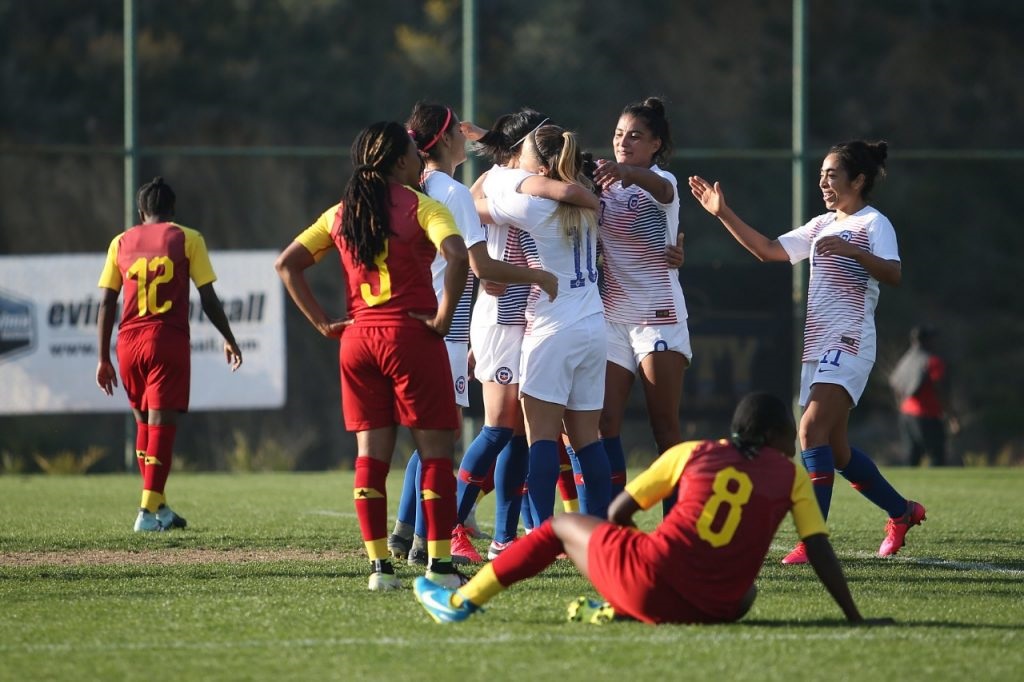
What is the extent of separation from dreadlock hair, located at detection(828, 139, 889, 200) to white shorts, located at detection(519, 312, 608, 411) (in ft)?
5.11

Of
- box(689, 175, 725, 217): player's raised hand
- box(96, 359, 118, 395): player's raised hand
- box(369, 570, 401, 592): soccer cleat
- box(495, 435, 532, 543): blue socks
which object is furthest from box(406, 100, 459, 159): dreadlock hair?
box(96, 359, 118, 395): player's raised hand

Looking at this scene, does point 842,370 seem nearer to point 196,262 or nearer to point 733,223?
point 733,223

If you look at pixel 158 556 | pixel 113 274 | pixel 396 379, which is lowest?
pixel 158 556

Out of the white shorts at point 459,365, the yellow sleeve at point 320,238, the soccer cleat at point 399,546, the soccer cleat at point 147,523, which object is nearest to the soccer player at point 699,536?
the yellow sleeve at point 320,238

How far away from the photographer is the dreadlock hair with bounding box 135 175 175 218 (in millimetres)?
8703

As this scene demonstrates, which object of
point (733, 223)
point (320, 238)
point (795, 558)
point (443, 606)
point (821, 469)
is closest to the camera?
point (443, 606)

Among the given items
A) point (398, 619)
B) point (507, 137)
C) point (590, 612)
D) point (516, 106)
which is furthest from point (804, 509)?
point (516, 106)

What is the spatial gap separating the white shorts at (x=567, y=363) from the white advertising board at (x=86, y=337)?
312 inches

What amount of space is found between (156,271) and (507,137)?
2.43 m

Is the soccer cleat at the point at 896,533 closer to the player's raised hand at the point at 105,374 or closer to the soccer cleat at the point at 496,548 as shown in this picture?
→ the soccer cleat at the point at 496,548

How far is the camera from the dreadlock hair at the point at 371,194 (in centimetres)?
584

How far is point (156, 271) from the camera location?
860 cm

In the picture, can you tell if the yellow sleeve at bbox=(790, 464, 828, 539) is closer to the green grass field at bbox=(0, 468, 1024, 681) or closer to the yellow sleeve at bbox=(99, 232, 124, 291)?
the green grass field at bbox=(0, 468, 1024, 681)

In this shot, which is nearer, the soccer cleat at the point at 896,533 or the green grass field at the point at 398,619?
the green grass field at the point at 398,619
